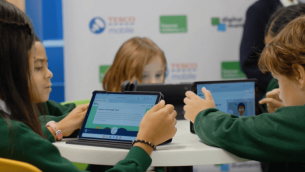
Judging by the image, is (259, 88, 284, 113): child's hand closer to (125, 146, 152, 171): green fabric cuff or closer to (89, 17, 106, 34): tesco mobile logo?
(125, 146, 152, 171): green fabric cuff

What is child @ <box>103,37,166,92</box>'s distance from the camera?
2016 mm

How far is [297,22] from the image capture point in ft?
3.17

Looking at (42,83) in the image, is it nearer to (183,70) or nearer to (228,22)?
(183,70)

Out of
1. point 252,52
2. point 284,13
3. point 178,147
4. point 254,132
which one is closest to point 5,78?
point 178,147

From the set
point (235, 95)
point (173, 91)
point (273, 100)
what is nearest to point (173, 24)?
point (173, 91)

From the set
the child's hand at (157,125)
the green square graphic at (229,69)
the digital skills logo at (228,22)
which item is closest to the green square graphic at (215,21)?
the digital skills logo at (228,22)

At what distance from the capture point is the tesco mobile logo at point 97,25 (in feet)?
10.4

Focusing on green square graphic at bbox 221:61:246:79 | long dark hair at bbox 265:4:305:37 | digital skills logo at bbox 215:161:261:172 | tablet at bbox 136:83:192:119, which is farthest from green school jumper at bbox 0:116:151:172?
green square graphic at bbox 221:61:246:79

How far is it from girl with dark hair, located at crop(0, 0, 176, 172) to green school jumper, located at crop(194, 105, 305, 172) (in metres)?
0.22

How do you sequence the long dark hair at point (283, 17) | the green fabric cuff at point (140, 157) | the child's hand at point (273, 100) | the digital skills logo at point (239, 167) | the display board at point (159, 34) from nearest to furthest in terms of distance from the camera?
the green fabric cuff at point (140, 157) → the child's hand at point (273, 100) → the long dark hair at point (283, 17) → the digital skills logo at point (239, 167) → the display board at point (159, 34)

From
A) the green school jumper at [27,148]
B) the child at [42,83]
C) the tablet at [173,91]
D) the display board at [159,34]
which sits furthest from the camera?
the display board at [159,34]

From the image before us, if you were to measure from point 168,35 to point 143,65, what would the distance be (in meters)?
1.31

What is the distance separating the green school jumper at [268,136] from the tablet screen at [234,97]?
1.10ft

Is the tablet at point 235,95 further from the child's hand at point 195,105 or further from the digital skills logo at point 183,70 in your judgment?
the digital skills logo at point 183,70
